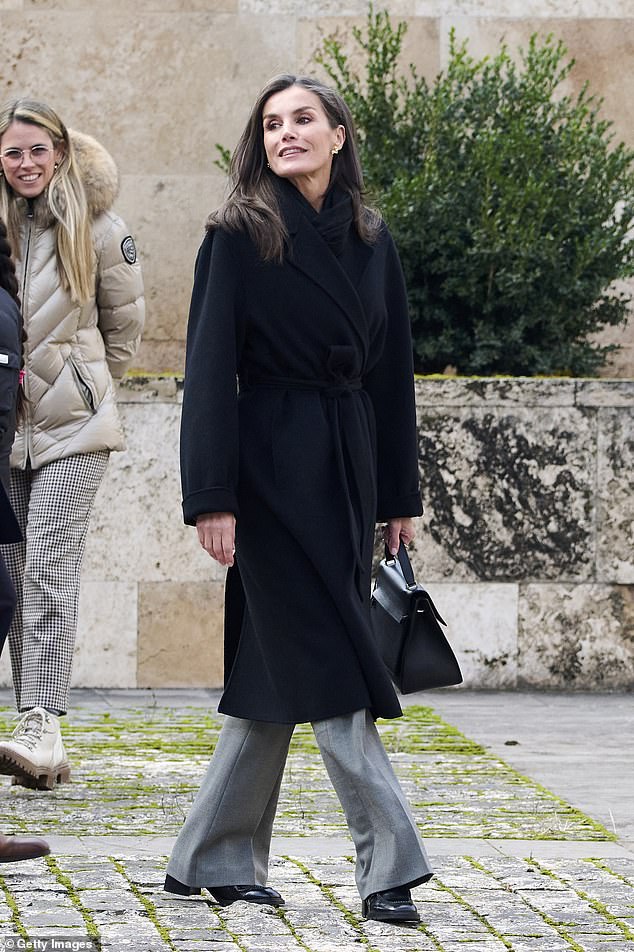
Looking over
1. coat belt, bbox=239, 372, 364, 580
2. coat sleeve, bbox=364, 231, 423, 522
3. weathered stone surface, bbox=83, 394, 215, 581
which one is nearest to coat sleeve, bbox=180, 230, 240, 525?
coat belt, bbox=239, 372, 364, 580

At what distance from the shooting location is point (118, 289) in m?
5.71

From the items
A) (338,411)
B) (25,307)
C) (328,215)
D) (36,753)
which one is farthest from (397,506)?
(25,307)

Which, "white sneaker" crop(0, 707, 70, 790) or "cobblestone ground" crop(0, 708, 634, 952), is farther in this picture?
"white sneaker" crop(0, 707, 70, 790)

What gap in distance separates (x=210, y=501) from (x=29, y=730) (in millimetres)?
1873

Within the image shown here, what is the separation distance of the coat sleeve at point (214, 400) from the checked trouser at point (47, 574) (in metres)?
1.80

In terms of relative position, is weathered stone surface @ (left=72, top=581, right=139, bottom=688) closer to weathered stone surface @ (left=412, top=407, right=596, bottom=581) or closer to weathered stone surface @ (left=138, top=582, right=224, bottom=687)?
weathered stone surface @ (left=138, top=582, right=224, bottom=687)

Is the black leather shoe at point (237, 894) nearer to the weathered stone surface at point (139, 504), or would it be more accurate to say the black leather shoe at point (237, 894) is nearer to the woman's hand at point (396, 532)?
the woman's hand at point (396, 532)

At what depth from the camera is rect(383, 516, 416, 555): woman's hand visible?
410 cm

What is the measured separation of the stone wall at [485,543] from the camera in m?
7.52

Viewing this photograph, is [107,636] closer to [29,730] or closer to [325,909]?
[29,730]

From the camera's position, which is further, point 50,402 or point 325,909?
point 50,402

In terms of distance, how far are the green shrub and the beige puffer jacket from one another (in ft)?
7.81

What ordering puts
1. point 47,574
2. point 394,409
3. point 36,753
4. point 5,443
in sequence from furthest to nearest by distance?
point 47,574
point 36,753
point 5,443
point 394,409

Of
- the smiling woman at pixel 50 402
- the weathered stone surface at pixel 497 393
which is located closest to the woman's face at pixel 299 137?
the smiling woman at pixel 50 402
